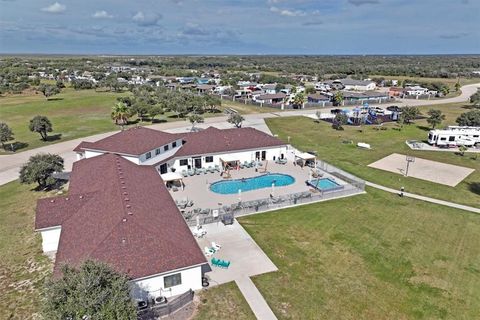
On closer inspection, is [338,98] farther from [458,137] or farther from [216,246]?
[216,246]

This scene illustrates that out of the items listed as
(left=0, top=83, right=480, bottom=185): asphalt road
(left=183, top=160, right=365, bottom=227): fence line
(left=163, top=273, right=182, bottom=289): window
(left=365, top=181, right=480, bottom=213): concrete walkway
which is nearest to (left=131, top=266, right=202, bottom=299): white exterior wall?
(left=163, top=273, right=182, bottom=289): window

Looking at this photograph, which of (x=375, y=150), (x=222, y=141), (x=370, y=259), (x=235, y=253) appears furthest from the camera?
(x=375, y=150)

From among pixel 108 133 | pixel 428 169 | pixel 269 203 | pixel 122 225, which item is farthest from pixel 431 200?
pixel 108 133

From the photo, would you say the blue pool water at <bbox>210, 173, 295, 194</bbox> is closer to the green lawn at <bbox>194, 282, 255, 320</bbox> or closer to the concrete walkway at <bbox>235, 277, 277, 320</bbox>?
the concrete walkway at <bbox>235, 277, 277, 320</bbox>

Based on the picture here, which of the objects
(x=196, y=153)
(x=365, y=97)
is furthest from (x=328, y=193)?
(x=365, y=97)

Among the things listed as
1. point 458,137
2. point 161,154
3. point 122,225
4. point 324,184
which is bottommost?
point 324,184

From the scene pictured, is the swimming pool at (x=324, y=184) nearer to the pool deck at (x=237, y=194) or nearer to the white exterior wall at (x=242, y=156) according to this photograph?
the pool deck at (x=237, y=194)
